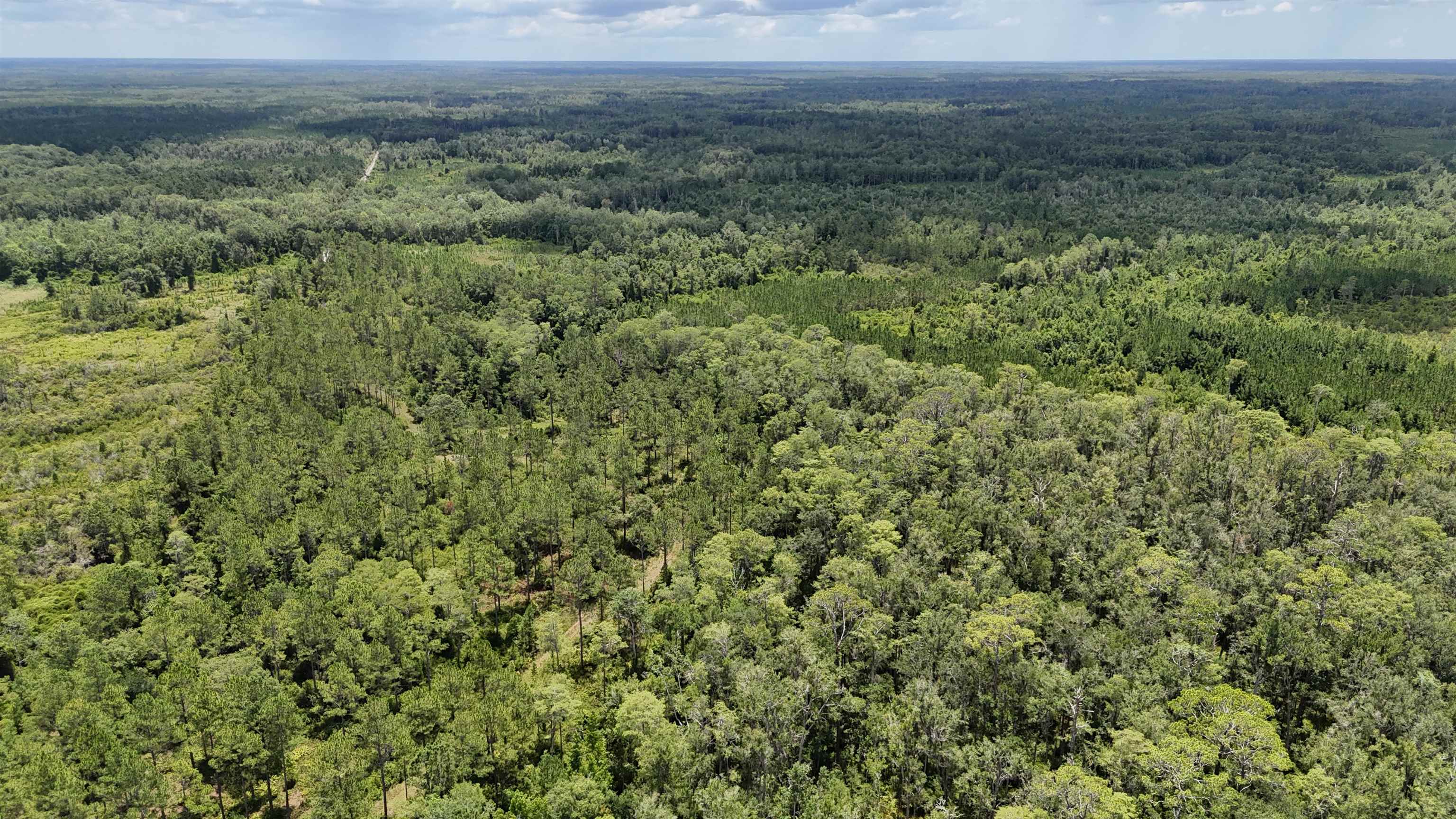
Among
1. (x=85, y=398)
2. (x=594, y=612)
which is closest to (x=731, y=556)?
(x=594, y=612)

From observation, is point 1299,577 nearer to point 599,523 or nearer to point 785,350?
point 599,523

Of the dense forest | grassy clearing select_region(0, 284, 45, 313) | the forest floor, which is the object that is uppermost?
grassy clearing select_region(0, 284, 45, 313)

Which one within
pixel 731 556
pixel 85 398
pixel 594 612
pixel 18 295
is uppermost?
pixel 18 295

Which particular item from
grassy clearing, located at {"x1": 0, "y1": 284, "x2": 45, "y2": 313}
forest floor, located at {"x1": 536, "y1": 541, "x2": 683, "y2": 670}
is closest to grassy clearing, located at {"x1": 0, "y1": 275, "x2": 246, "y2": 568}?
grassy clearing, located at {"x1": 0, "y1": 284, "x2": 45, "y2": 313}

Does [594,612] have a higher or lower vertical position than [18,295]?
lower

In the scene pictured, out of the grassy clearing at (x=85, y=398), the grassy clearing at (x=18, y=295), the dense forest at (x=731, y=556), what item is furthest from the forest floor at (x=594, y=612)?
the grassy clearing at (x=18, y=295)

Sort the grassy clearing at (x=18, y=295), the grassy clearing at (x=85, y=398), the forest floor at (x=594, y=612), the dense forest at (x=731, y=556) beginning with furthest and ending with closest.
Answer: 1. the grassy clearing at (x=18, y=295)
2. the grassy clearing at (x=85, y=398)
3. the forest floor at (x=594, y=612)
4. the dense forest at (x=731, y=556)

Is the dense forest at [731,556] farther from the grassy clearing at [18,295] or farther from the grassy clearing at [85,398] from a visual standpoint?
the grassy clearing at [18,295]

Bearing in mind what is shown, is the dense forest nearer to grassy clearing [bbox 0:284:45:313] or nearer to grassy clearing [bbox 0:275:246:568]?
grassy clearing [bbox 0:275:246:568]

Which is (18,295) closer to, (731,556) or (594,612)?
(594,612)

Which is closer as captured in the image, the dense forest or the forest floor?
the dense forest

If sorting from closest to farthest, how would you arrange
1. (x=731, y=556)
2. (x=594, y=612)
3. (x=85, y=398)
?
(x=731, y=556), (x=594, y=612), (x=85, y=398)

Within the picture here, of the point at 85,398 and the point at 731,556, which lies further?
the point at 85,398
